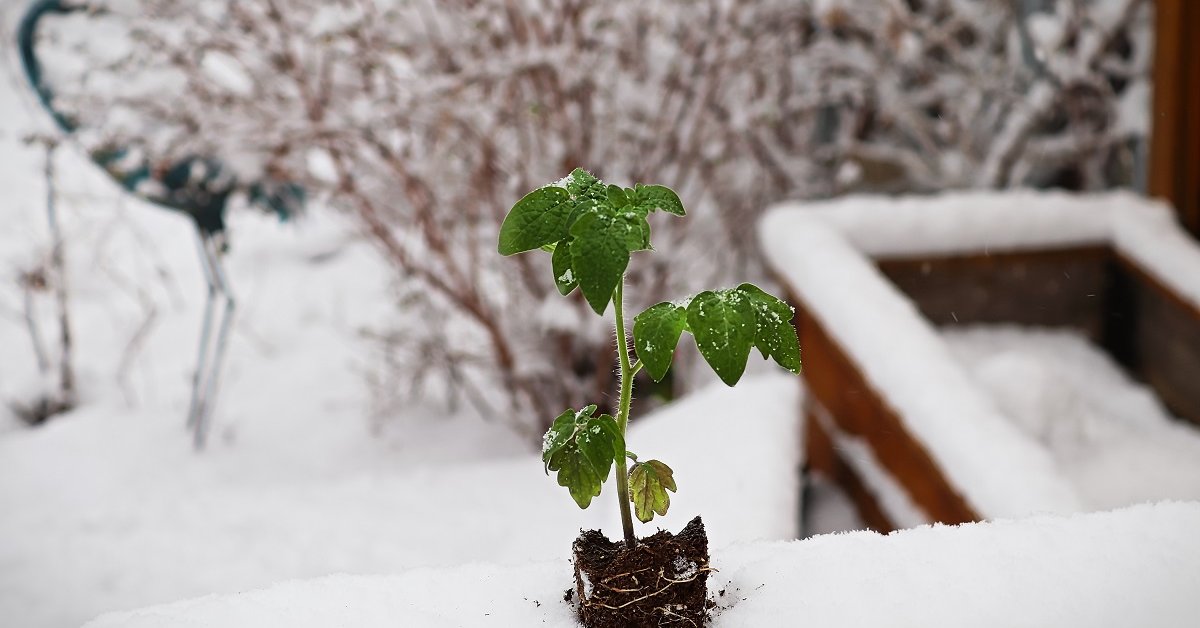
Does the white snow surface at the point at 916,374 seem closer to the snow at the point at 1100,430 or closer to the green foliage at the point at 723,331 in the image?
the snow at the point at 1100,430

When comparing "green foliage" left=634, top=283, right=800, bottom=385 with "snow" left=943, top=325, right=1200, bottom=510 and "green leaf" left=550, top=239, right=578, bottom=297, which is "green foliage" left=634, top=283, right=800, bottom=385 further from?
"snow" left=943, top=325, right=1200, bottom=510

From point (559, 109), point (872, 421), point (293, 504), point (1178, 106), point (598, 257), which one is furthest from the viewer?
point (559, 109)

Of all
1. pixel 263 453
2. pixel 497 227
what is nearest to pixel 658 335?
pixel 497 227

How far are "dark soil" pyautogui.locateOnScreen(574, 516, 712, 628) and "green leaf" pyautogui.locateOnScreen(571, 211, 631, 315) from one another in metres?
0.27

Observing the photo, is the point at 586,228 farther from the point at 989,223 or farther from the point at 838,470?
the point at 989,223

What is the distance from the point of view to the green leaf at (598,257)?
0.93 meters

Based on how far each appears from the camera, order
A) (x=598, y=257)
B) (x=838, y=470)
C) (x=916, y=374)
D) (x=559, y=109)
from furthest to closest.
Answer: (x=559, y=109) < (x=838, y=470) < (x=916, y=374) < (x=598, y=257)

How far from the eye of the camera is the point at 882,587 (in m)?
1.06

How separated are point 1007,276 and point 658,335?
89.0 inches

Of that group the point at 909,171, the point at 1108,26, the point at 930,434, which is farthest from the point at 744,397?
the point at 909,171

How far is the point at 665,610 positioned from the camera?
3.37 ft

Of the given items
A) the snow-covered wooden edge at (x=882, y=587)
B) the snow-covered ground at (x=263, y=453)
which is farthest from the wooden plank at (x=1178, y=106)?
the snow-covered wooden edge at (x=882, y=587)

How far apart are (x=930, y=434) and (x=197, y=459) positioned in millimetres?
2933

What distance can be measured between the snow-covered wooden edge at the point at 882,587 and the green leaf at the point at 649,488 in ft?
0.44
